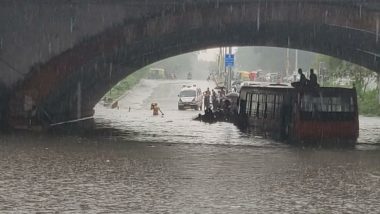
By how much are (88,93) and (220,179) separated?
24723 mm

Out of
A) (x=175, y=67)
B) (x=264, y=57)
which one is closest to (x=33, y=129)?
(x=264, y=57)

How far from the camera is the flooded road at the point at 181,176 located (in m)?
9.95

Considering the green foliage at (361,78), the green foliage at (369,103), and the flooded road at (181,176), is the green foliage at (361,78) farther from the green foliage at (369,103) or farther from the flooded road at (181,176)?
the flooded road at (181,176)

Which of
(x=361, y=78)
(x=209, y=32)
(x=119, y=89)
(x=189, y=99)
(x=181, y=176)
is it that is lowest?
(x=181, y=176)

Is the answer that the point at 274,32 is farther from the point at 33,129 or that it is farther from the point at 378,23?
the point at 33,129

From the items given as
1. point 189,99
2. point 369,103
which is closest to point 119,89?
point 189,99

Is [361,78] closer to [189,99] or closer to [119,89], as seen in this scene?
[189,99]

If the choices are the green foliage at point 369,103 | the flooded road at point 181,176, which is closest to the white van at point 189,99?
the green foliage at point 369,103

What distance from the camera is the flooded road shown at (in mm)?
Result: 9945

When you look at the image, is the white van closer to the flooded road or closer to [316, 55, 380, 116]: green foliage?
[316, 55, 380, 116]: green foliage

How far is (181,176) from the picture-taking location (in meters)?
12.9

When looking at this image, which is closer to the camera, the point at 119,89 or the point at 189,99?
the point at 189,99

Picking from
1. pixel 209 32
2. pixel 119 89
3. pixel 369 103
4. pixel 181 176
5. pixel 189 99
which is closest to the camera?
pixel 181 176

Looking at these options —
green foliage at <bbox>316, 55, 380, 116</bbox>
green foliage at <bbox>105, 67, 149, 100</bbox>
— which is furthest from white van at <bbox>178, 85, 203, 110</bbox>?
green foliage at <bbox>316, 55, 380, 116</bbox>
